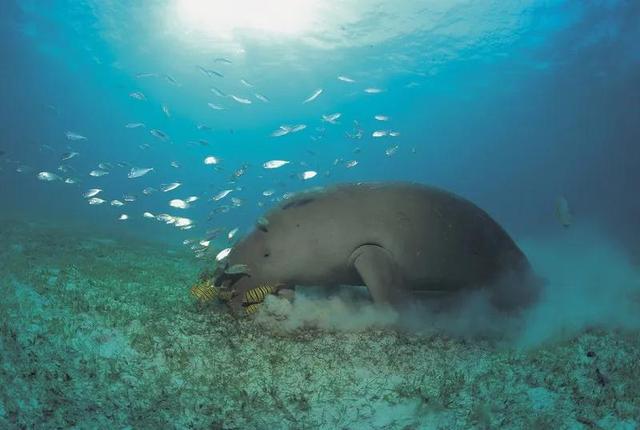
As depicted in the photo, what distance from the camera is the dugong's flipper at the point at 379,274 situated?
4.18m

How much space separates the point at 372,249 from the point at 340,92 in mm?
47310

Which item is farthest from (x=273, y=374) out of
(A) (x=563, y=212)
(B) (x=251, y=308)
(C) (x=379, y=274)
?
(A) (x=563, y=212)

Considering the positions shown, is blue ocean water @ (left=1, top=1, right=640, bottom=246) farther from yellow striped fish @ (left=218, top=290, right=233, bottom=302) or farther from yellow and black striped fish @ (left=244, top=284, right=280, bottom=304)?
yellow and black striped fish @ (left=244, top=284, right=280, bottom=304)

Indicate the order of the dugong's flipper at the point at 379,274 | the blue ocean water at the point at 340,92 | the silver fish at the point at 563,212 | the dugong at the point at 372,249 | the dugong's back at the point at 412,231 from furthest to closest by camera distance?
the blue ocean water at the point at 340,92 → the silver fish at the point at 563,212 → the dugong's back at the point at 412,231 → the dugong at the point at 372,249 → the dugong's flipper at the point at 379,274

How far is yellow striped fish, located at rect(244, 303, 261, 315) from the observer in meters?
4.34

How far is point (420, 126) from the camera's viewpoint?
67250 millimetres

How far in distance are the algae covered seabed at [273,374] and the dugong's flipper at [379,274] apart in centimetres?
39

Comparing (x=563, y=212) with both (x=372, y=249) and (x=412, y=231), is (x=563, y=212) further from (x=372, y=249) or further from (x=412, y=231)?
(x=372, y=249)

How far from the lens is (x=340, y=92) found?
48750 mm

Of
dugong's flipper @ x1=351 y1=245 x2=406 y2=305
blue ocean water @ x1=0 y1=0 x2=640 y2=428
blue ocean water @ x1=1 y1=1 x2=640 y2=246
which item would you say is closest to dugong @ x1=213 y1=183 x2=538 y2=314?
dugong's flipper @ x1=351 y1=245 x2=406 y2=305

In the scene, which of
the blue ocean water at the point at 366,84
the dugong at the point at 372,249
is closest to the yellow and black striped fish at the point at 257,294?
the dugong at the point at 372,249

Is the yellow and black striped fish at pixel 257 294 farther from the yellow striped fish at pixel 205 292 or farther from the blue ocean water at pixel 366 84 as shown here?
the blue ocean water at pixel 366 84

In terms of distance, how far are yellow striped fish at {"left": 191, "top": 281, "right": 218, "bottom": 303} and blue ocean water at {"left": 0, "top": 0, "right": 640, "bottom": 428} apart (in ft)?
2.92

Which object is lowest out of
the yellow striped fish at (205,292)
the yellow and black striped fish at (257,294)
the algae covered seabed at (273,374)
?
the algae covered seabed at (273,374)
